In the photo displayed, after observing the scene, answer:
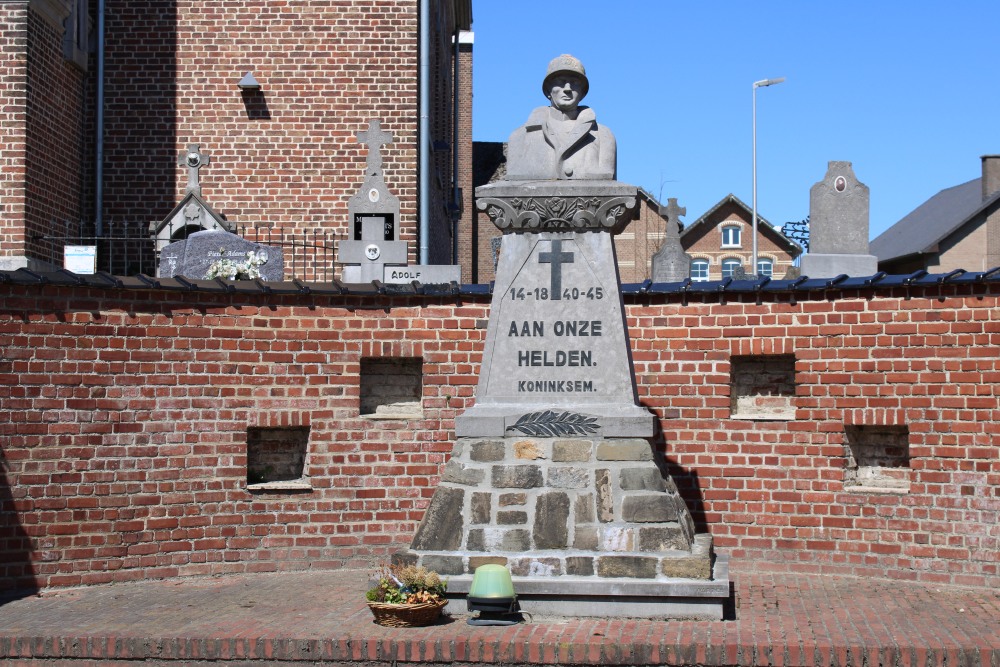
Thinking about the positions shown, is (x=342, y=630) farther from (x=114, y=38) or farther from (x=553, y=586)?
(x=114, y=38)

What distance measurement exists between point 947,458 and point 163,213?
11.8 m

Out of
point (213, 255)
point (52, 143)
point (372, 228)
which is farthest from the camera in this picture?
point (52, 143)

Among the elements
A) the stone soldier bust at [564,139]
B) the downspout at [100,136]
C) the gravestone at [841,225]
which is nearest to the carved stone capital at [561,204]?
the stone soldier bust at [564,139]

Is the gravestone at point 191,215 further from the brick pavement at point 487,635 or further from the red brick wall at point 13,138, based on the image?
the brick pavement at point 487,635

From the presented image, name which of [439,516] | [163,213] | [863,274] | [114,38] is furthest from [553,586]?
[114,38]

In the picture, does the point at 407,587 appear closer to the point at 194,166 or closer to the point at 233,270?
the point at 233,270

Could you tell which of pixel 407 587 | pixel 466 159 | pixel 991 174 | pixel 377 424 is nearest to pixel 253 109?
pixel 377 424

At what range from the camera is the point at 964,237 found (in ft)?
146

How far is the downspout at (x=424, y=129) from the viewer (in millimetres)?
17906

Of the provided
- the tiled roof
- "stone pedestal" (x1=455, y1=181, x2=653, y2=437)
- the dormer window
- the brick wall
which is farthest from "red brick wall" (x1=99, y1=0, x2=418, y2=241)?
the dormer window

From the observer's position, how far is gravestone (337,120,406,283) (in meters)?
14.6

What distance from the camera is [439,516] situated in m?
9.14

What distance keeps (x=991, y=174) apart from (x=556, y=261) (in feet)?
131

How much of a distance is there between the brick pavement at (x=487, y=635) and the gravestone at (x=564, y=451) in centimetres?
28
